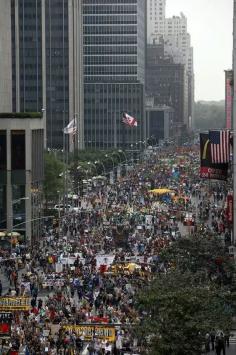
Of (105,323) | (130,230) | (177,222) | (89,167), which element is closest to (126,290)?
(105,323)

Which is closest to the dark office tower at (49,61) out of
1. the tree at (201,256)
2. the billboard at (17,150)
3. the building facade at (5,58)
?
the building facade at (5,58)

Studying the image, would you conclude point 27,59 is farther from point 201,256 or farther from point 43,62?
point 201,256

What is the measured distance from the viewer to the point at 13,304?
168ft

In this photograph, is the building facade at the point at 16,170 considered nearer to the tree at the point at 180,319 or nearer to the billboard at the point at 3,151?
the billboard at the point at 3,151

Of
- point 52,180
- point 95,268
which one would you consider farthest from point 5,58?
point 95,268

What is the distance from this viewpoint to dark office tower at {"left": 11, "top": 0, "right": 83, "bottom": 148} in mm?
181375

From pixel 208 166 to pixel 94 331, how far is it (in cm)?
2411

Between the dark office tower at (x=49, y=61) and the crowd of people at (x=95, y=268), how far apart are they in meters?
68.2

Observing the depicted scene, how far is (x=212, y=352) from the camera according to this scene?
43.7m

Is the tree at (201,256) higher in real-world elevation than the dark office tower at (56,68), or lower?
lower

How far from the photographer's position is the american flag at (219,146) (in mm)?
65000

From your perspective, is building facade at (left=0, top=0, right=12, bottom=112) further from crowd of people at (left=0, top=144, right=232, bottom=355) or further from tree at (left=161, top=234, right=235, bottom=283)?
tree at (left=161, top=234, right=235, bottom=283)

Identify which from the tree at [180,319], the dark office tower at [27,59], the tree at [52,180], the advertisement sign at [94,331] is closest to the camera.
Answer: the tree at [180,319]

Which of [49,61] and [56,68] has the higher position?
[49,61]
